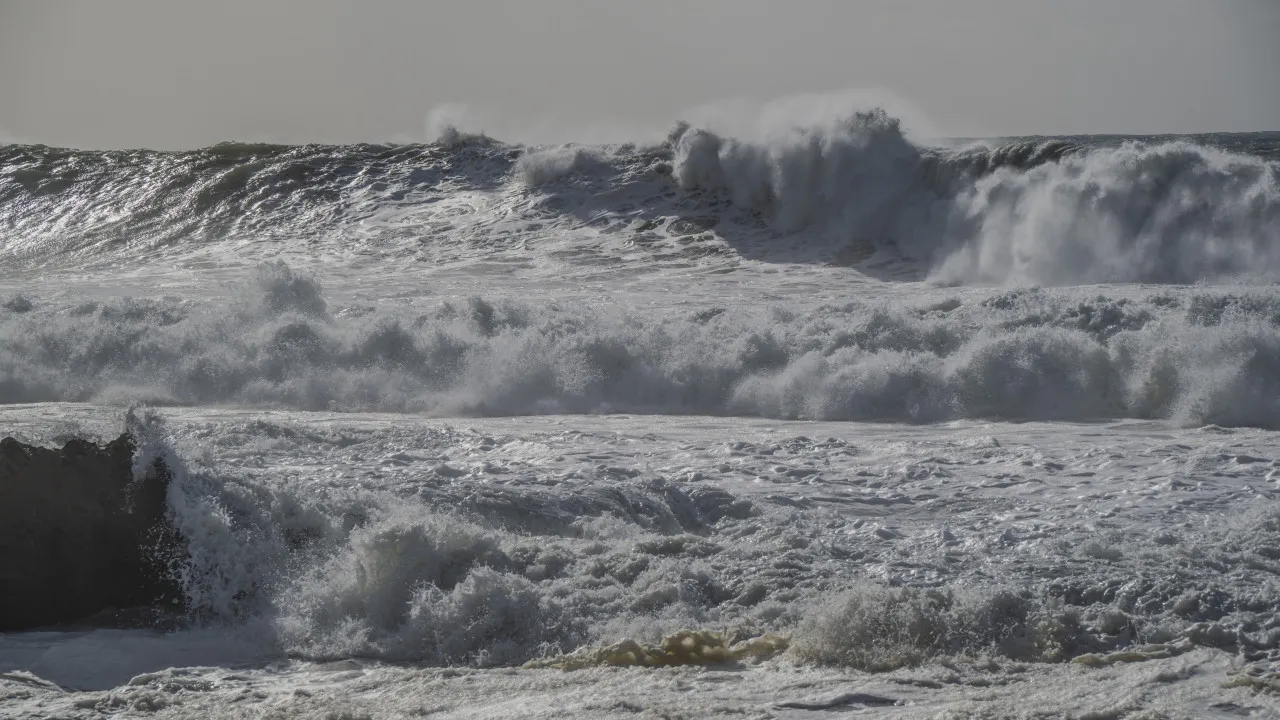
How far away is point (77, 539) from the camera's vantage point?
5.04 m

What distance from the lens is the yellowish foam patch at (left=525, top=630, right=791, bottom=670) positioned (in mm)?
4375

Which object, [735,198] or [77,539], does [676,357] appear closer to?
[77,539]

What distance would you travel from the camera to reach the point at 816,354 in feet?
32.5

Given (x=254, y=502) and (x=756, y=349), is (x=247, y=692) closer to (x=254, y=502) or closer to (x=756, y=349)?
(x=254, y=502)

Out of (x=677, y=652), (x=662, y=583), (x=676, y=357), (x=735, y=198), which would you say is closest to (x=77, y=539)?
A: (x=662, y=583)

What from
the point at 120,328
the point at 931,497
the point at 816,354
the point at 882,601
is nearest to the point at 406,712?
the point at 882,601

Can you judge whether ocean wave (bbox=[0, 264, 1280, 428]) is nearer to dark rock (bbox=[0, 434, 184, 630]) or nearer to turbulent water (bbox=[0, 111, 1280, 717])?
turbulent water (bbox=[0, 111, 1280, 717])

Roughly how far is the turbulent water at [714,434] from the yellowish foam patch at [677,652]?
17 mm

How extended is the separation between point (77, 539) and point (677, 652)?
8.93 ft

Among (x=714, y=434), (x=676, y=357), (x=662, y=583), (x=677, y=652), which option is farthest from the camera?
(x=676, y=357)

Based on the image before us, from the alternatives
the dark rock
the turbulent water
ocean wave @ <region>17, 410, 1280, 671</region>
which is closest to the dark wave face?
the turbulent water

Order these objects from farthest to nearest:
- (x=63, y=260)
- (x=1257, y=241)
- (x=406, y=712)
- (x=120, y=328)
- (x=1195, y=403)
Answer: (x=63, y=260), (x=1257, y=241), (x=120, y=328), (x=1195, y=403), (x=406, y=712)

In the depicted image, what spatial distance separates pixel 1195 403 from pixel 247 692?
272 inches

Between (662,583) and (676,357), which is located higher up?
(676,357)
